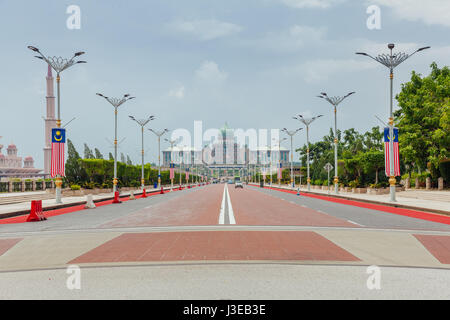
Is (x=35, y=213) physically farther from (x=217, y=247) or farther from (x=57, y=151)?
(x=57, y=151)

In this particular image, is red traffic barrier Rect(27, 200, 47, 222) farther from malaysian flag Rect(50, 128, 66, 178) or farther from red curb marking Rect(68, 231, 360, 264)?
malaysian flag Rect(50, 128, 66, 178)

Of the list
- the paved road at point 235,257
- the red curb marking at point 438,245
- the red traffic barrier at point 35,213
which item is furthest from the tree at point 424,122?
the red traffic barrier at point 35,213

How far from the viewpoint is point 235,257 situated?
8367mm

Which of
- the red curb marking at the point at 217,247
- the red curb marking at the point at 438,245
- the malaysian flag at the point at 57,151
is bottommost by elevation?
the red curb marking at the point at 438,245

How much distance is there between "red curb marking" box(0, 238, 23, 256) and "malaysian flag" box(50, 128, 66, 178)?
16.8 meters

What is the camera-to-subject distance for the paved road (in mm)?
5922

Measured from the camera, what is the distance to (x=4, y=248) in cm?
1005

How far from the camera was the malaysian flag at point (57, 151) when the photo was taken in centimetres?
2742

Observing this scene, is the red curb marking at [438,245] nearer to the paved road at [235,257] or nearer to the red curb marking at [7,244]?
the paved road at [235,257]

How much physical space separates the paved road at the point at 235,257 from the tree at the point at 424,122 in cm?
3341

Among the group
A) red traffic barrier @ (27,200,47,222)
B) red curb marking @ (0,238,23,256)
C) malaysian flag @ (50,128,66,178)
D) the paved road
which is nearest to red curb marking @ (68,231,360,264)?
the paved road

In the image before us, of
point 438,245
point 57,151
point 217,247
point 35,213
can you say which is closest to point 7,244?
point 217,247
